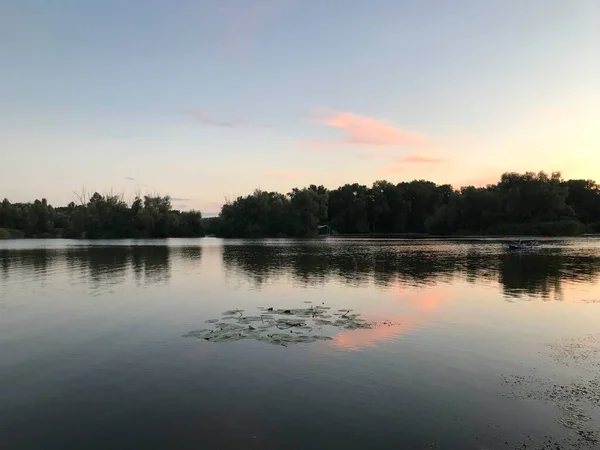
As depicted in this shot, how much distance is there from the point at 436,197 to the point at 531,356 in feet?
575

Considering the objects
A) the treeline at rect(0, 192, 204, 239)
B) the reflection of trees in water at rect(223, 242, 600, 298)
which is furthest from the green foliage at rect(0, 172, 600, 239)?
the reflection of trees in water at rect(223, 242, 600, 298)

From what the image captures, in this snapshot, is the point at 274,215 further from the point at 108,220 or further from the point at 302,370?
the point at 302,370

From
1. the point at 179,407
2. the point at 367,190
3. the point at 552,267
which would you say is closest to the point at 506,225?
the point at 367,190

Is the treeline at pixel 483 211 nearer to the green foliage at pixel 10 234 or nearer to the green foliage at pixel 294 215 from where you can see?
the green foliage at pixel 294 215

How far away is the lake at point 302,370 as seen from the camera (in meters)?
8.50

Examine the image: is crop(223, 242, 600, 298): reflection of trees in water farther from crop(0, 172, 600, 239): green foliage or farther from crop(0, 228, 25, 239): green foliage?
crop(0, 228, 25, 239): green foliage

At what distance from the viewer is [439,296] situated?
82.5 ft

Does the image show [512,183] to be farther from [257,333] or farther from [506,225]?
[257,333]

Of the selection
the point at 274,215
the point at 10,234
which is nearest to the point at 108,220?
the point at 10,234

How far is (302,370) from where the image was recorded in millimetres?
12188

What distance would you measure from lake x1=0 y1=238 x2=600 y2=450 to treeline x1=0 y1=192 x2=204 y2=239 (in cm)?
12342

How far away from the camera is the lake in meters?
8.50

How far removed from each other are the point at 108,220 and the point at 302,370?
144695 millimetres

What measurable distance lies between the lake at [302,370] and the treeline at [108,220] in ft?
405
